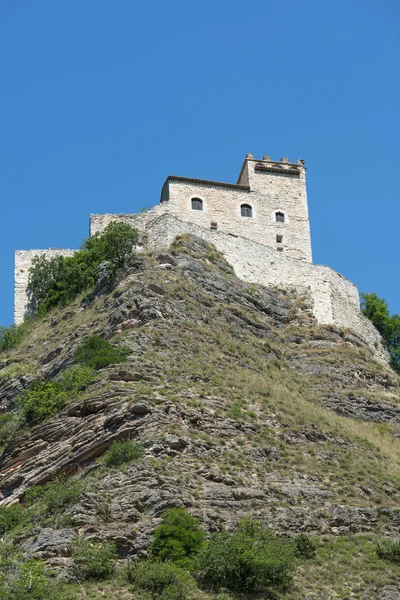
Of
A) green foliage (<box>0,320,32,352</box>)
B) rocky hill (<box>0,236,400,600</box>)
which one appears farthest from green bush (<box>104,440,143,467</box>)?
green foliage (<box>0,320,32,352</box>)

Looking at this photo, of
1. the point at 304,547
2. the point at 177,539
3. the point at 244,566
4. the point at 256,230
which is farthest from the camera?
the point at 256,230

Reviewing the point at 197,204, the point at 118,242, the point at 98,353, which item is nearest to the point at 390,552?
the point at 98,353

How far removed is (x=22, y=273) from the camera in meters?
60.7

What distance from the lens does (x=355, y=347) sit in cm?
5569

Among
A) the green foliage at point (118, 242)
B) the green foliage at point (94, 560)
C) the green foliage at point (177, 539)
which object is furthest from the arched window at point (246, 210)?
the green foliage at point (94, 560)

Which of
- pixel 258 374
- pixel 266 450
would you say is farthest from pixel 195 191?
pixel 266 450

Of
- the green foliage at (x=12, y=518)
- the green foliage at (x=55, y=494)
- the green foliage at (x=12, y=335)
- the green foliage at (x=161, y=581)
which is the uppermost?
the green foliage at (x=12, y=335)

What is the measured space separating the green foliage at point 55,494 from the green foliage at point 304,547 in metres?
6.80

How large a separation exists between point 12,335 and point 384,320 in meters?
22.5

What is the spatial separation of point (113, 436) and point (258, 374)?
11409 millimetres

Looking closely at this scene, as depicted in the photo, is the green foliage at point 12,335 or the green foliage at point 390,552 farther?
the green foliage at point 12,335

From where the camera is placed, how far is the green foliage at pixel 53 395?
39.2 meters

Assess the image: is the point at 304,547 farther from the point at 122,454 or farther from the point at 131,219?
the point at 131,219

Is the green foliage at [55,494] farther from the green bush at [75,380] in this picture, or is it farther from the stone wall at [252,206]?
the stone wall at [252,206]
